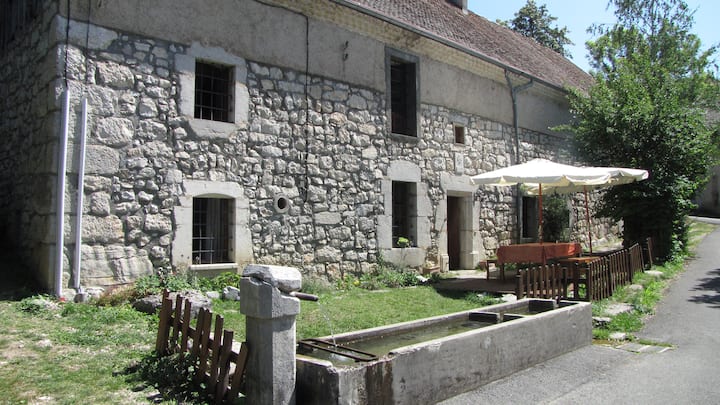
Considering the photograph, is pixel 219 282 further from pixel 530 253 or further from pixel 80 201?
pixel 530 253

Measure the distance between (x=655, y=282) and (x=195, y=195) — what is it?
8.14 meters

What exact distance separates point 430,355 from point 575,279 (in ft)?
15.1

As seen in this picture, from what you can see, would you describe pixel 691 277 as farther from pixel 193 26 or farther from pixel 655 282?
pixel 193 26

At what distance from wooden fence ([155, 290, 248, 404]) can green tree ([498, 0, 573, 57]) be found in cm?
2746

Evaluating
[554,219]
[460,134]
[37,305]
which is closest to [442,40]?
[460,134]

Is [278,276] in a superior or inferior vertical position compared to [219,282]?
superior

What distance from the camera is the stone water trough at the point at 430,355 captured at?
3.45m

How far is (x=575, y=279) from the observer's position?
25.3 ft

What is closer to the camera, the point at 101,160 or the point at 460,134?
the point at 101,160

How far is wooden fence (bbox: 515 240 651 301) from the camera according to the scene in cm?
723

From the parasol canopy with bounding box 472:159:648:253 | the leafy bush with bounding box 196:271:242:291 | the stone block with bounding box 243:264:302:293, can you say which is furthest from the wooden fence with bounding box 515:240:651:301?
the stone block with bounding box 243:264:302:293

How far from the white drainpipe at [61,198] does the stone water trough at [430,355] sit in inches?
155

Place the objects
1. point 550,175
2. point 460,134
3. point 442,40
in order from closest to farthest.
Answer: point 550,175 < point 442,40 < point 460,134

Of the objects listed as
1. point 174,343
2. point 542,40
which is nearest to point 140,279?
point 174,343
